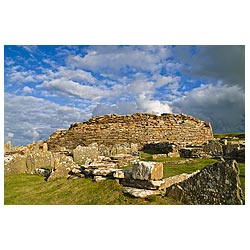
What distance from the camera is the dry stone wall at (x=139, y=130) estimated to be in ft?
73.5

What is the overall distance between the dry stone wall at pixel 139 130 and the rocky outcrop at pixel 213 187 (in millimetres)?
15611

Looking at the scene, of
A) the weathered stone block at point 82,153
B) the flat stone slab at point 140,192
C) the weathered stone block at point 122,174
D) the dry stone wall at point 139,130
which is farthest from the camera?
the dry stone wall at point 139,130

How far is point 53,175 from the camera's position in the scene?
331 inches

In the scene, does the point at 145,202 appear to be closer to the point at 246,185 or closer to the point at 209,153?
the point at 246,185

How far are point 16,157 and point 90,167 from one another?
131 inches

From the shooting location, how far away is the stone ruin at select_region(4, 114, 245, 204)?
18.0ft

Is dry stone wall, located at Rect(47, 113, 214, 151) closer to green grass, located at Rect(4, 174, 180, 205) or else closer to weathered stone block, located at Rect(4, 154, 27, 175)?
weathered stone block, located at Rect(4, 154, 27, 175)

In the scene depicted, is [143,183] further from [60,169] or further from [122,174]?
[60,169]

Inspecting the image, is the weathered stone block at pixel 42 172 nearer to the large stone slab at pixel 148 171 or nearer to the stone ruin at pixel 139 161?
the stone ruin at pixel 139 161

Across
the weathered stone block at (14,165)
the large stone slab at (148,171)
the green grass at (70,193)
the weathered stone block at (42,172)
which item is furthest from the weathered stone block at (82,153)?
the large stone slab at (148,171)

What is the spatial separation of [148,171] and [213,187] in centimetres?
154

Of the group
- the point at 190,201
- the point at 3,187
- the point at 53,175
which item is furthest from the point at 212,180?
the point at 3,187

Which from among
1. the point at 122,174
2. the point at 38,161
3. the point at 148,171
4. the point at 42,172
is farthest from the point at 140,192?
the point at 38,161

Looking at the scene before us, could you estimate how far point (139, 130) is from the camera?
22562 mm
